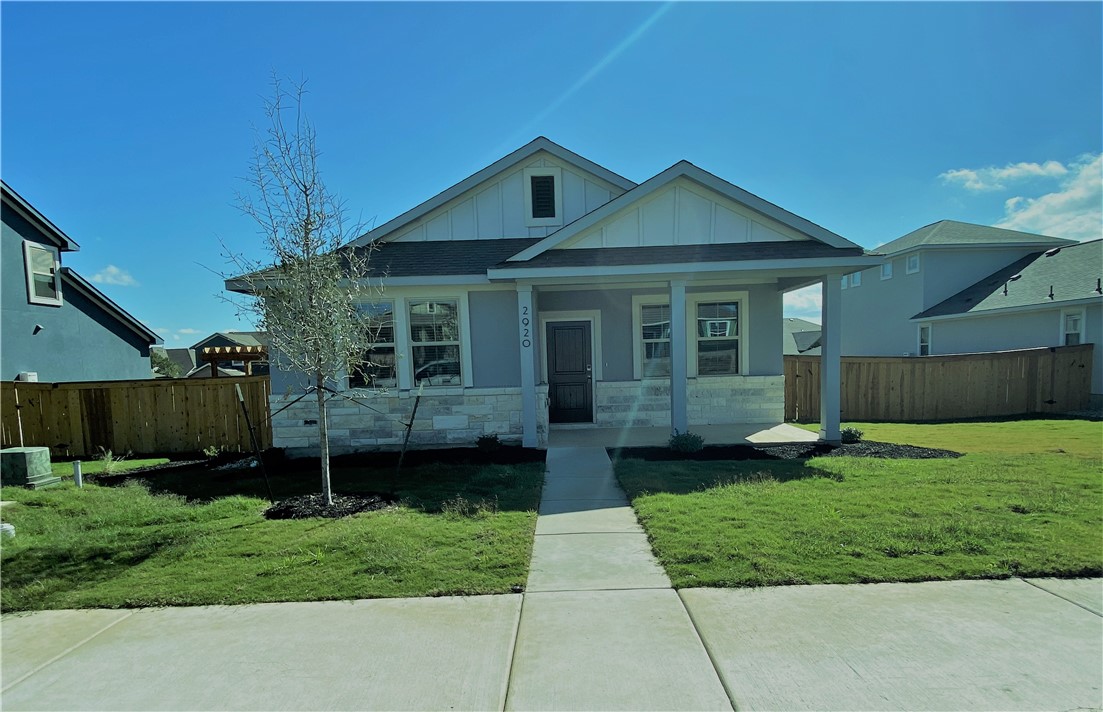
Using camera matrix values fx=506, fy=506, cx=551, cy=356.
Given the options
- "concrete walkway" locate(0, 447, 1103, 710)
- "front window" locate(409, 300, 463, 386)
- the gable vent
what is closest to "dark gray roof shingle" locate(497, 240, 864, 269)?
"front window" locate(409, 300, 463, 386)

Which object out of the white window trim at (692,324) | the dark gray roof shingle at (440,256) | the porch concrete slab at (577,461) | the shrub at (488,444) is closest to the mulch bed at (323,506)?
the porch concrete slab at (577,461)

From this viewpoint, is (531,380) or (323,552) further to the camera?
(531,380)

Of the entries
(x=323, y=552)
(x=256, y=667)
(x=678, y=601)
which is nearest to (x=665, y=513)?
(x=678, y=601)

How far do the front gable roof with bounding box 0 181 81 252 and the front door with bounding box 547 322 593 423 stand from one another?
13.8m

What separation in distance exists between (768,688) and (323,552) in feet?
11.9

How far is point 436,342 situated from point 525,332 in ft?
5.66

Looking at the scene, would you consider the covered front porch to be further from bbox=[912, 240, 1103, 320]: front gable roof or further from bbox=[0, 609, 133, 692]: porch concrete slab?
bbox=[912, 240, 1103, 320]: front gable roof

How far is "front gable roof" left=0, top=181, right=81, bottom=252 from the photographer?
1245 centimetres

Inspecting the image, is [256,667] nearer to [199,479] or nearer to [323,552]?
[323,552]

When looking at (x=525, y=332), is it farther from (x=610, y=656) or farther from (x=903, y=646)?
(x=903, y=646)

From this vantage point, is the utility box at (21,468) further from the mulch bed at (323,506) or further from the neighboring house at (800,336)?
the neighboring house at (800,336)

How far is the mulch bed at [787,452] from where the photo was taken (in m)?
7.74

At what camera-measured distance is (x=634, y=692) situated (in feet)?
8.46

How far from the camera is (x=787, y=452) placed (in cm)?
801
